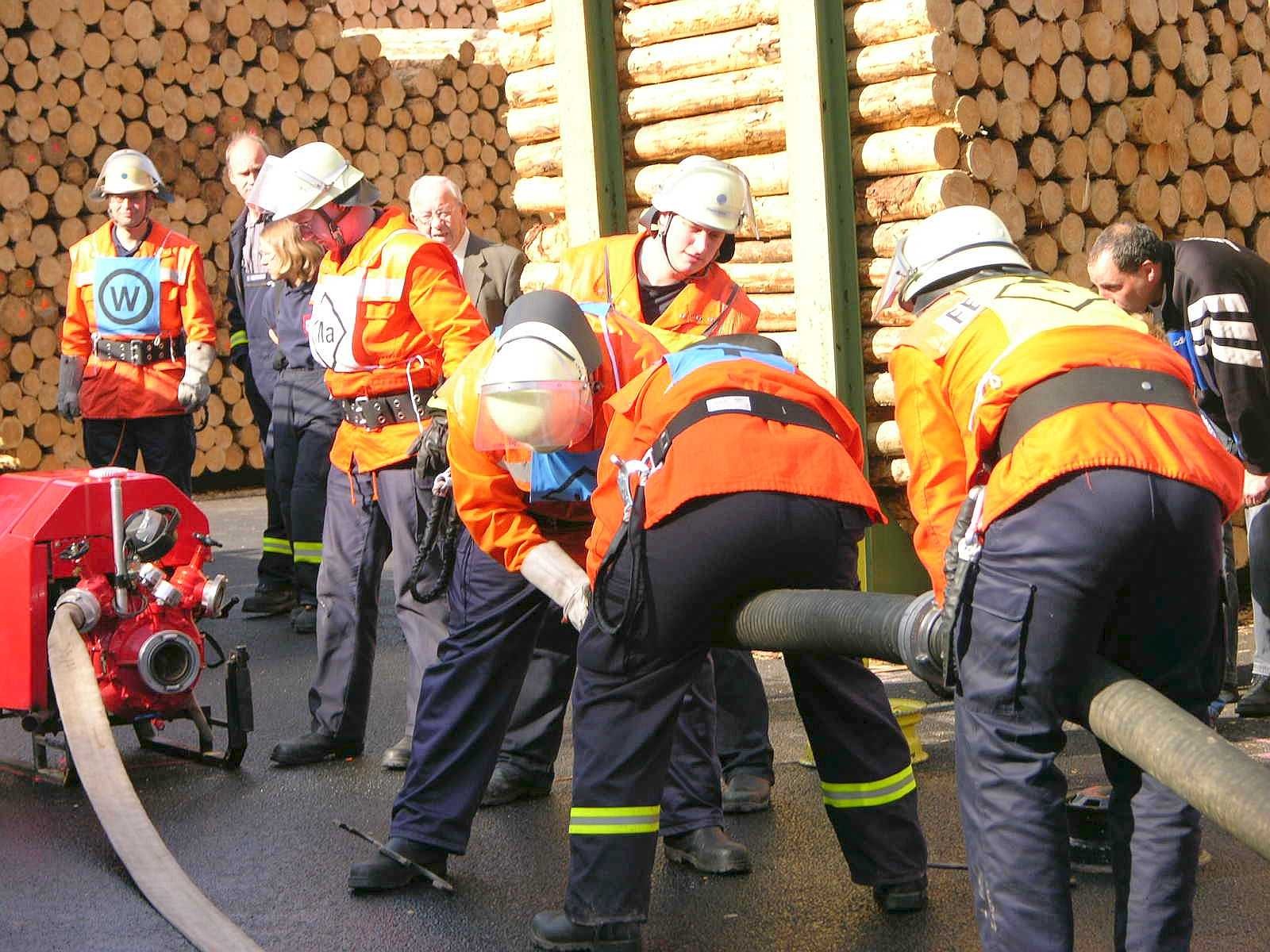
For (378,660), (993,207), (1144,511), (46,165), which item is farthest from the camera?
(46,165)

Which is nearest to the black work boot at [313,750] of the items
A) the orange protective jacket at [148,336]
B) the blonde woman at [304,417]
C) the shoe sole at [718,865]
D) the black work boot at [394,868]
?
the black work boot at [394,868]

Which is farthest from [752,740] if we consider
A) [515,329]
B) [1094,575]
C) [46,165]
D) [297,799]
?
[46,165]

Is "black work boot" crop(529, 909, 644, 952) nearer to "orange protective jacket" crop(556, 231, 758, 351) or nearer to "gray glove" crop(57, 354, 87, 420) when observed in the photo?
"orange protective jacket" crop(556, 231, 758, 351)

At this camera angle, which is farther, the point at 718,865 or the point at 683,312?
the point at 683,312

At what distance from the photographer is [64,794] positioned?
5.34 meters

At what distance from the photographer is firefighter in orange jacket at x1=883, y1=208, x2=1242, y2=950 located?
9.95 ft

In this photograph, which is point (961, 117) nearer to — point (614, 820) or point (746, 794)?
point (746, 794)

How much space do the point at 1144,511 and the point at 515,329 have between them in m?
1.44

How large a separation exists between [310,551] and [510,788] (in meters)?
2.31

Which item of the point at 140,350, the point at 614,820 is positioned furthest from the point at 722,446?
the point at 140,350

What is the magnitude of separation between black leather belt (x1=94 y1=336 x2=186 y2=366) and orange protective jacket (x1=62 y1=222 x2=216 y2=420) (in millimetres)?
20

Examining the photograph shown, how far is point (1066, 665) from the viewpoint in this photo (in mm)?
3070

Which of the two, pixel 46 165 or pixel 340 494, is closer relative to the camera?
pixel 340 494

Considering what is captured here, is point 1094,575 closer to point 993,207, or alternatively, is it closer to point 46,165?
point 993,207
